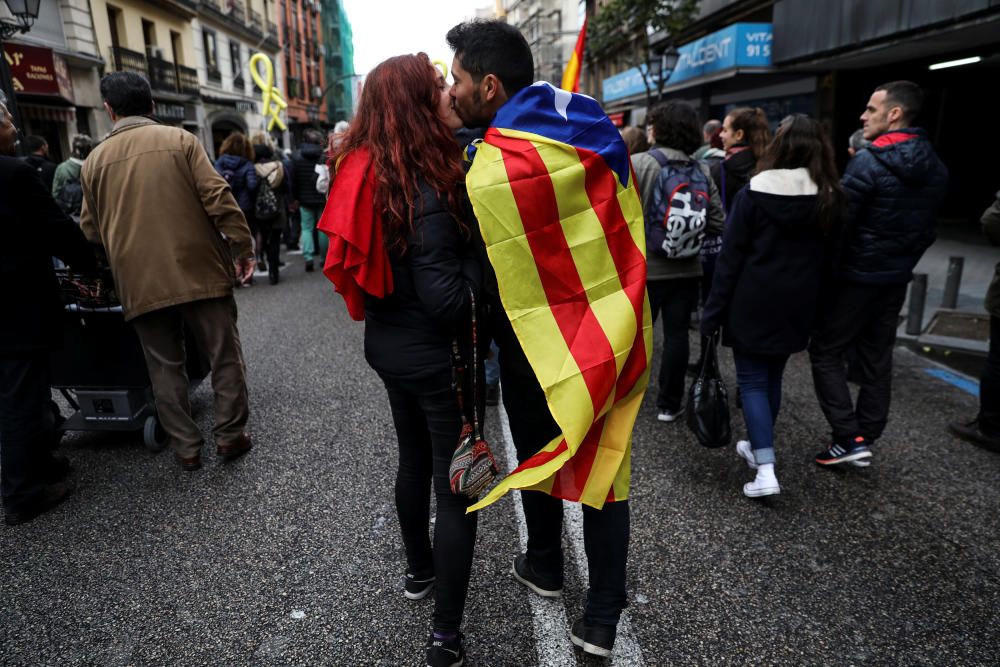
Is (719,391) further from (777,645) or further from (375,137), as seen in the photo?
(375,137)

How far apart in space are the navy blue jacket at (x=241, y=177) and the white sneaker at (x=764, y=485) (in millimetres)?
7745

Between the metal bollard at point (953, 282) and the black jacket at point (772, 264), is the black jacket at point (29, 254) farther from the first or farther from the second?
the metal bollard at point (953, 282)

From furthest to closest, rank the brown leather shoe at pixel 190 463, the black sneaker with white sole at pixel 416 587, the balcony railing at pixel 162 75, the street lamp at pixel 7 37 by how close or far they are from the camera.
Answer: the balcony railing at pixel 162 75 < the street lamp at pixel 7 37 < the brown leather shoe at pixel 190 463 < the black sneaker with white sole at pixel 416 587

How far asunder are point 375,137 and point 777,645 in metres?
2.24

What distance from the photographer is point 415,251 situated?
192 cm

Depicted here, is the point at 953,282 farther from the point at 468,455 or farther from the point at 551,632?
the point at 468,455

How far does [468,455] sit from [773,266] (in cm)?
202

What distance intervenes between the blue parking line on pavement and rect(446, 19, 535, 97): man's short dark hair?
15.6 feet

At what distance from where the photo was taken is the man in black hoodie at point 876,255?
340cm

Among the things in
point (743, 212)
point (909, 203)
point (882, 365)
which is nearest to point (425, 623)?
point (743, 212)

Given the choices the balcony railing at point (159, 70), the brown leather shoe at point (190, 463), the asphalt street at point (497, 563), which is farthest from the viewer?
the balcony railing at point (159, 70)

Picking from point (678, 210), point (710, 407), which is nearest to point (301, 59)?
point (678, 210)

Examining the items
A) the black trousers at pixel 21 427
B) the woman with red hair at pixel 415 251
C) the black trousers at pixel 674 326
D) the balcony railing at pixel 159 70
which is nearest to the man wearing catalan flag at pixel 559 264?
the woman with red hair at pixel 415 251

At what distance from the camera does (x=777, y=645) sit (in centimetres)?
232
